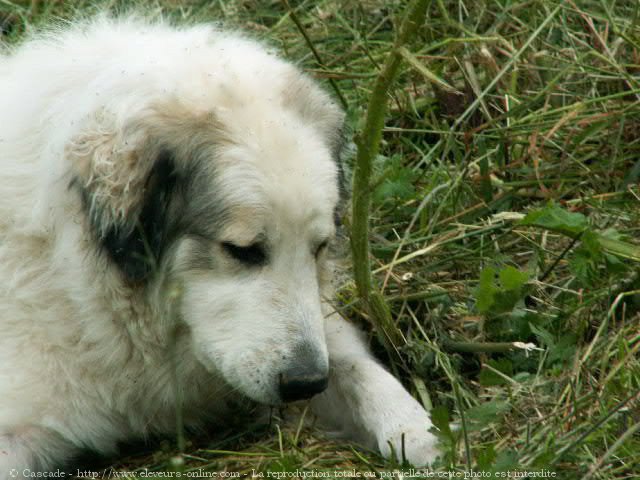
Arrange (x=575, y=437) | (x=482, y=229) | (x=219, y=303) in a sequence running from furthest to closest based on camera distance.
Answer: (x=482, y=229) < (x=219, y=303) < (x=575, y=437)

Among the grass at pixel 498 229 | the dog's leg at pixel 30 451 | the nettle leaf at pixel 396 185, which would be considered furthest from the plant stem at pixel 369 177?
the dog's leg at pixel 30 451

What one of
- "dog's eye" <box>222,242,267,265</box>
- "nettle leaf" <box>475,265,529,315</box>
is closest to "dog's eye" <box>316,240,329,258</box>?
"dog's eye" <box>222,242,267,265</box>

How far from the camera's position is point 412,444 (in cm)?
353

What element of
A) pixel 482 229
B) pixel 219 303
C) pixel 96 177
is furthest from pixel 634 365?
pixel 96 177

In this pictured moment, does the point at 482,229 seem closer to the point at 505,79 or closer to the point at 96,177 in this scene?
the point at 505,79

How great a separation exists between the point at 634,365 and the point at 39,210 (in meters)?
2.16

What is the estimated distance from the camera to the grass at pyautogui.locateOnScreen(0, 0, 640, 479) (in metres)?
3.38

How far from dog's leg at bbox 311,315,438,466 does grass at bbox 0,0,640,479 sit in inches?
4.6

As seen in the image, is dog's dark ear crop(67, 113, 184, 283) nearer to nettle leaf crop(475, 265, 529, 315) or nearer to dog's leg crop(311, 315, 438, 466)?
dog's leg crop(311, 315, 438, 466)

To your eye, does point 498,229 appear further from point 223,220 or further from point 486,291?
point 223,220

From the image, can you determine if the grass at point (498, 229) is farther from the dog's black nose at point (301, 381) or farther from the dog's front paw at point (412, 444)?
the dog's black nose at point (301, 381)

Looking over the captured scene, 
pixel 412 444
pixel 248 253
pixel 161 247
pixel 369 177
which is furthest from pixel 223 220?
pixel 412 444

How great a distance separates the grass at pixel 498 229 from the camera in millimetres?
3381

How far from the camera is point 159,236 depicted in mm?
3518
